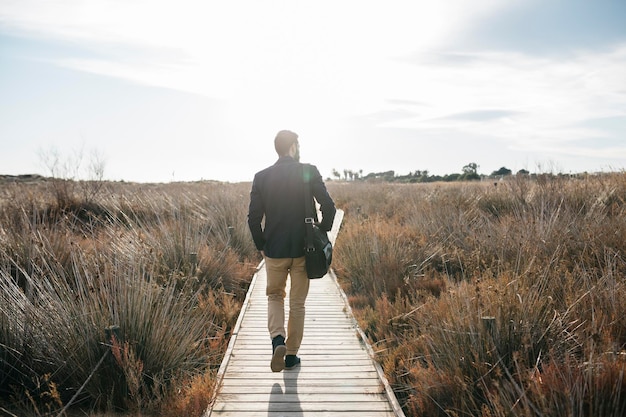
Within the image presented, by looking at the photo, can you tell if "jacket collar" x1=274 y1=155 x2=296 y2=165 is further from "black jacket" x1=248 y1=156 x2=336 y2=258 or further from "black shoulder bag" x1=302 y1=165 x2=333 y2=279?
"black shoulder bag" x1=302 y1=165 x2=333 y2=279

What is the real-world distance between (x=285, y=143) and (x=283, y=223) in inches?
31.8

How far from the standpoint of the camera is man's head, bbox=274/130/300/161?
4531mm

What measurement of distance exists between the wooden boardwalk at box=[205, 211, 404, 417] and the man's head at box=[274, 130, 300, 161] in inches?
90.4

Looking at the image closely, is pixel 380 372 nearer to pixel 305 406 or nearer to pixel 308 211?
pixel 305 406

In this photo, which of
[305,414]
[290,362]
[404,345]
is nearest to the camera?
[305,414]

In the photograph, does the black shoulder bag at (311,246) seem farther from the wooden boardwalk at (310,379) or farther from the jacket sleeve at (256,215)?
the wooden boardwalk at (310,379)

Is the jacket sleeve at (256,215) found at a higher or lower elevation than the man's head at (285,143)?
lower

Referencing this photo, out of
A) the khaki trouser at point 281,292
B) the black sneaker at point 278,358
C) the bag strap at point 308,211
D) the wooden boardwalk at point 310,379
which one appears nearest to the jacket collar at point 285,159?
the bag strap at point 308,211

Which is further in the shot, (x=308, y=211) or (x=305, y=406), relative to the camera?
(x=308, y=211)

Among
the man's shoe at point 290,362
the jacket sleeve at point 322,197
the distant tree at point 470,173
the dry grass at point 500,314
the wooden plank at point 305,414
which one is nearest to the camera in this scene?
the dry grass at point 500,314

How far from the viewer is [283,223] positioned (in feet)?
14.4

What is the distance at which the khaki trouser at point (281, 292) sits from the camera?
14.8 feet

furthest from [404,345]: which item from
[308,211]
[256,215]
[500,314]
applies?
[256,215]

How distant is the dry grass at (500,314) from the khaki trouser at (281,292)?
120 cm
